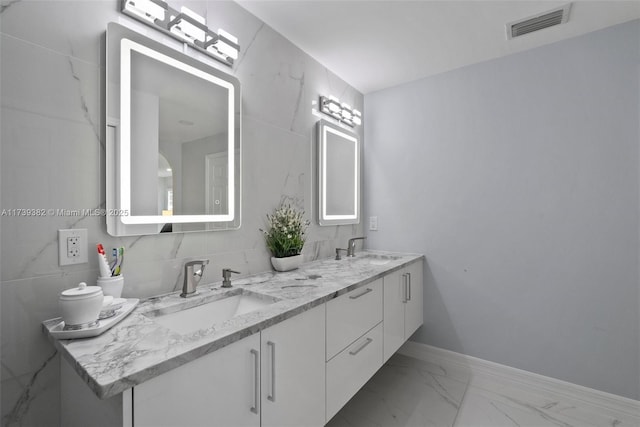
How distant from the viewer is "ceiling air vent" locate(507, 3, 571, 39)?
174 centimetres

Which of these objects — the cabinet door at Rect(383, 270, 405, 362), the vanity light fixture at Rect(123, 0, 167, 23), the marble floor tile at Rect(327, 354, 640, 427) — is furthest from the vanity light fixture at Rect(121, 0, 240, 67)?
the marble floor tile at Rect(327, 354, 640, 427)

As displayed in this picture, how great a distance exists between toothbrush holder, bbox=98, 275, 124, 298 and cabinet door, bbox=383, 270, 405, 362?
1381 mm

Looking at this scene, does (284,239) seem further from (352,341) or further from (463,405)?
(463,405)

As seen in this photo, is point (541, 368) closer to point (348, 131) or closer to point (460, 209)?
point (460, 209)

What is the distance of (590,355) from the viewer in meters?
1.92

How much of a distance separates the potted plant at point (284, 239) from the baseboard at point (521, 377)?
1447 millimetres

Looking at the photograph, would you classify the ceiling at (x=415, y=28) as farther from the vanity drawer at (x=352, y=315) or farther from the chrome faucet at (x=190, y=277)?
the vanity drawer at (x=352, y=315)

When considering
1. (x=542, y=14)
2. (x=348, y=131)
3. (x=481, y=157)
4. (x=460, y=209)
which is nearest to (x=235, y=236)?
(x=348, y=131)

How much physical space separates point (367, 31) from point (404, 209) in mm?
1397

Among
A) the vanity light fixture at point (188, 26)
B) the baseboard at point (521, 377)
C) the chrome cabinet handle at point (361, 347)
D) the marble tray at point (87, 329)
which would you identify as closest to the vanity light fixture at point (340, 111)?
the vanity light fixture at point (188, 26)

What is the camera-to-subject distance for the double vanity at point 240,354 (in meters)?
0.74

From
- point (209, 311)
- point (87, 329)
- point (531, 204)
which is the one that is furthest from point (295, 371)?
point (531, 204)

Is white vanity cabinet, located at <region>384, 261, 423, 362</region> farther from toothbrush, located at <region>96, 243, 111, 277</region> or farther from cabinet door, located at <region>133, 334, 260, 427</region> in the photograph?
toothbrush, located at <region>96, 243, 111, 277</region>

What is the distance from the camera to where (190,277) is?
129cm
